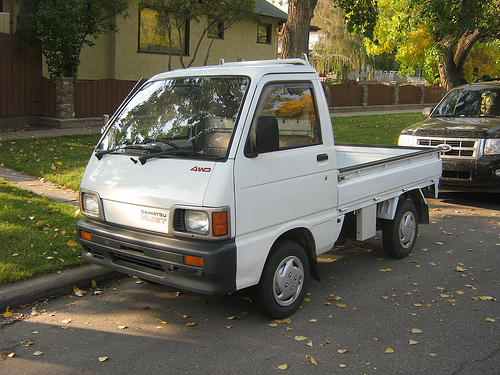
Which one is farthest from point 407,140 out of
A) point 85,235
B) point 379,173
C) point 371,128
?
point 371,128

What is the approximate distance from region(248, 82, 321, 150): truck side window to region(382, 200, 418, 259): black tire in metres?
1.91

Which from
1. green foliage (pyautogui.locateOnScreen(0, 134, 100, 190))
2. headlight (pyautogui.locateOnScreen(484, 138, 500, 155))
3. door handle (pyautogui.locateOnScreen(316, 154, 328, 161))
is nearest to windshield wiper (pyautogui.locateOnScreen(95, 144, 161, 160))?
door handle (pyautogui.locateOnScreen(316, 154, 328, 161))

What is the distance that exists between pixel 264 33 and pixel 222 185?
24.4 meters

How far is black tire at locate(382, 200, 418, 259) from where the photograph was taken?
257 inches

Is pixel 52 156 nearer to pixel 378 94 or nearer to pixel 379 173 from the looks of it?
pixel 379 173

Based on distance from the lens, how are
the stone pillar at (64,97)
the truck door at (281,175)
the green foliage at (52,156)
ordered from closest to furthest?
the truck door at (281,175)
the green foliage at (52,156)
the stone pillar at (64,97)

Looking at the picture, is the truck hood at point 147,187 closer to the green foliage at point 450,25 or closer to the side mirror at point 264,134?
the side mirror at point 264,134

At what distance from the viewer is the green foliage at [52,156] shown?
382 inches

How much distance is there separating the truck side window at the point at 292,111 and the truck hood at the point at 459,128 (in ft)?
17.0

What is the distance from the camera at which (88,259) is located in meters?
4.98

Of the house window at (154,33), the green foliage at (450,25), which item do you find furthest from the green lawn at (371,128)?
the house window at (154,33)

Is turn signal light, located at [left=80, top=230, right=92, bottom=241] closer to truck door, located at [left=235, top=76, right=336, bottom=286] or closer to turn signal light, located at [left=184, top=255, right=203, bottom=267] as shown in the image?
turn signal light, located at [left=184, top=255, right=203, bottom=267]

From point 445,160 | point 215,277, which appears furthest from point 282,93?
point 445,160

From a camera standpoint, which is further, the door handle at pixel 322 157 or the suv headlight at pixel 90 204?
the door handle at pixel 322 157
